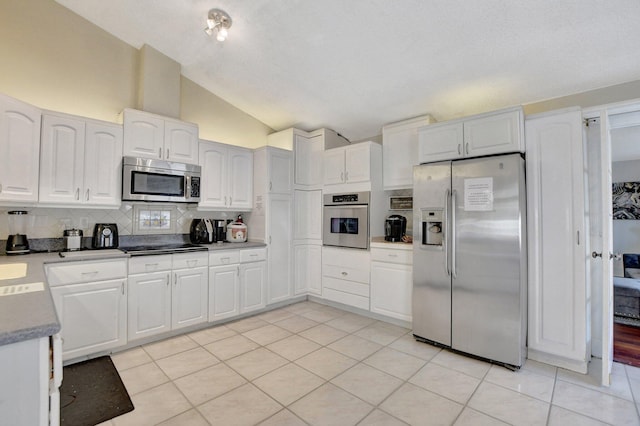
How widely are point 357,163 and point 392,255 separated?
1.29 metres

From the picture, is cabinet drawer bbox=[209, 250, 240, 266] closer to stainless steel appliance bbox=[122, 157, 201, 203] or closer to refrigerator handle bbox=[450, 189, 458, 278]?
stainless steel appliance bbox=[122, 157, 201, 203]

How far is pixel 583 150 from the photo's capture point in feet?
7.91

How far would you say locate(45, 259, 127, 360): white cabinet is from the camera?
2357 millimetres

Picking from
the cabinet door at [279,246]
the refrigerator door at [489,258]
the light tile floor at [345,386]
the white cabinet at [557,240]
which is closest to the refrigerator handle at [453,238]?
the refrigerator door at [489,258]

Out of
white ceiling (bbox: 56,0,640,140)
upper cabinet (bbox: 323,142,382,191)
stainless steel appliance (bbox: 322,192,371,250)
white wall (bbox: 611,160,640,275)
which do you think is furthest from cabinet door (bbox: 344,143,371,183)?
white wall (bbox: 611,160,640,275)

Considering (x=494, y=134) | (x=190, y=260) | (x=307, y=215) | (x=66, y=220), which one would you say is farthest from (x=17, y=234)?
(x=494, y=134)

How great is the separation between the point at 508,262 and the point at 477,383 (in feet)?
3.26

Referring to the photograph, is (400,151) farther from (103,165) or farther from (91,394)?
(91,394)

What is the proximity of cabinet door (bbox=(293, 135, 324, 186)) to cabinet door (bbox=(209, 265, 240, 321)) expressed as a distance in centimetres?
157

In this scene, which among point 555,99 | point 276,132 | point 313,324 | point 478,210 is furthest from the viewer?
point 276,132

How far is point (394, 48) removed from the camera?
2738mm

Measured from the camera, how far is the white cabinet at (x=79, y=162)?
8.35 ft

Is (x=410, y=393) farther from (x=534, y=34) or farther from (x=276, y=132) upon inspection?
(x=276, y=132)

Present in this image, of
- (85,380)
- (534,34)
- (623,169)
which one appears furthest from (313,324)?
(623,169)
